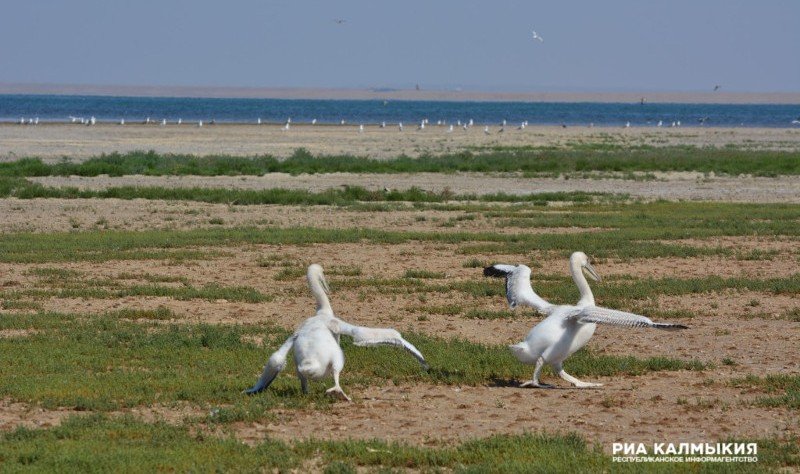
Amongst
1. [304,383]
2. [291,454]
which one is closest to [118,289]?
[304,383]

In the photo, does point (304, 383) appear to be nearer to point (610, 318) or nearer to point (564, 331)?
point (564, 331)

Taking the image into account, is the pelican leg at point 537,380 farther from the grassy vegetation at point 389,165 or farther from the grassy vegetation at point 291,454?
the grassy vegetation at point 389,165

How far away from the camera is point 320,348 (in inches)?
402

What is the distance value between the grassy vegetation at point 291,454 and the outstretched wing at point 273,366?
106cm

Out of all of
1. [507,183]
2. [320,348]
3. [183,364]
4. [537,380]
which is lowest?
[507,183]

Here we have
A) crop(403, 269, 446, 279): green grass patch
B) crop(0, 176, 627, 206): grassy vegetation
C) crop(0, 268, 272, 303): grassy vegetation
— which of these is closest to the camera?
crop(0, 268, 272, 303): grassy vegetation

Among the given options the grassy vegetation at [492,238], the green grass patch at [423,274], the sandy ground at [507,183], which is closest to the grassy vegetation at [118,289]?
the grassy vegetation at [492,238]

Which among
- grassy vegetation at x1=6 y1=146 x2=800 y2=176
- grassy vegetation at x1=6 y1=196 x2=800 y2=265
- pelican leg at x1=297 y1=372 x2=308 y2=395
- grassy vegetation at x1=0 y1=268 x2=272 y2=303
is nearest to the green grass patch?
grassy vegetation at x1=6 y1=196 x2=800 y2=265

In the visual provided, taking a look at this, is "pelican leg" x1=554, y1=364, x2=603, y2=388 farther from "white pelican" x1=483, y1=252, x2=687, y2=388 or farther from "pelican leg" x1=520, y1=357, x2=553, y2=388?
"pelican leg" x1=520, y1=357, x2=553, y2=388

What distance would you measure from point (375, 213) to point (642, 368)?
55.2ft

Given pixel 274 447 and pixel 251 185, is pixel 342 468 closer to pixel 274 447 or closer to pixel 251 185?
pixel 274 447

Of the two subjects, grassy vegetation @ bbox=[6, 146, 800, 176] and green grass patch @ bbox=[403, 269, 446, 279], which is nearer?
green grass patch @ bbox=[403, 269, 446, 279]

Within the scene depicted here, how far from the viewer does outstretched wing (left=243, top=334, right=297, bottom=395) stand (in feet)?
33.3

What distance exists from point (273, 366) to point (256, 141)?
5826 centimetres
